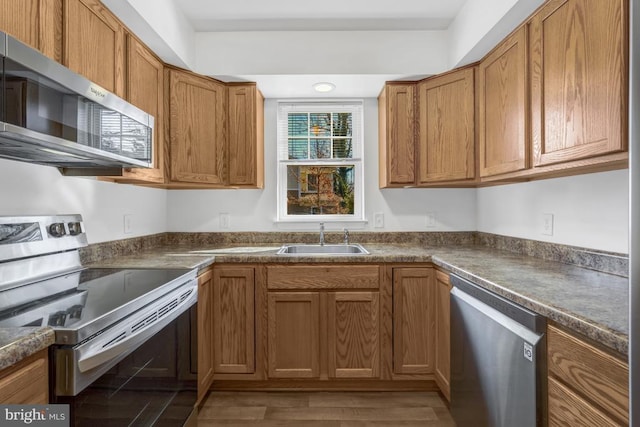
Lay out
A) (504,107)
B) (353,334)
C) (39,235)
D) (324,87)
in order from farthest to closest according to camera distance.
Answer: (324,87), (353,334), (504,107), (39,235)

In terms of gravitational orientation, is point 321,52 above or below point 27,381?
above

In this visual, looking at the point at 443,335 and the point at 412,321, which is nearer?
the point at 443,335

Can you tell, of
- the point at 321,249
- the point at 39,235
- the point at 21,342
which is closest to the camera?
the point at 21,342

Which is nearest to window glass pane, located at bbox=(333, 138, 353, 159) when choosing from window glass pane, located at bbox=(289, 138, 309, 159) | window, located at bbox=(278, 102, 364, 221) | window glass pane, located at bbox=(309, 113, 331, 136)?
window, located at bbox=(278, 102, 364, 221)

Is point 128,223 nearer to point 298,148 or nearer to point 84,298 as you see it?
point 84,298

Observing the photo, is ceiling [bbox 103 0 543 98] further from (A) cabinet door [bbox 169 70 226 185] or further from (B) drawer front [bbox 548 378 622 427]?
(B) drawer front [bbox 548 378 622 427]

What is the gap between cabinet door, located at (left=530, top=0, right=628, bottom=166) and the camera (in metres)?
1.17

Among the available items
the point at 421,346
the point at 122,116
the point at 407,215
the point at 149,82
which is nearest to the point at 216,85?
the point at 149,82

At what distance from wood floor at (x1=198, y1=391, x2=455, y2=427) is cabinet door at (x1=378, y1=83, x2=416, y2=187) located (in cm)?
145

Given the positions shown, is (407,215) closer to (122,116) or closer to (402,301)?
(402,301)

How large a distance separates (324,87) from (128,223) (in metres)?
1.69

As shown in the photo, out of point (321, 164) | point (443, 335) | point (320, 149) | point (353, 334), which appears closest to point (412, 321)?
point (443, 335)

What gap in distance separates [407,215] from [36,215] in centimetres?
238

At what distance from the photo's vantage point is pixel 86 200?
→ 1909 mm
